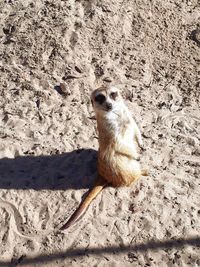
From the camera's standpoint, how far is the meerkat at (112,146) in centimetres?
420

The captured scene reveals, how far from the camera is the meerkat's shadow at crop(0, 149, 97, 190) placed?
4.54 meters

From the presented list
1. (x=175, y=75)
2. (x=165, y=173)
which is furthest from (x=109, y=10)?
(x=165, y=173)

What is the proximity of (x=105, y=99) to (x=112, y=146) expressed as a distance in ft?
1.41

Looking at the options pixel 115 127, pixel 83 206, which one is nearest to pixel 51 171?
pixel 83 206

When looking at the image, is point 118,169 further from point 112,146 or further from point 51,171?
point 51,171

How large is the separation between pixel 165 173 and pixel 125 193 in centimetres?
46

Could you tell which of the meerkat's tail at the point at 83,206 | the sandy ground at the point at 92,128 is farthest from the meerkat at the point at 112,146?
the sandy ground at the point at 92,128

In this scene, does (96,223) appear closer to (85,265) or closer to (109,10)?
(85,265)

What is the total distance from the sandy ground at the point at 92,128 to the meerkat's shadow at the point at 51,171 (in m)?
0.01

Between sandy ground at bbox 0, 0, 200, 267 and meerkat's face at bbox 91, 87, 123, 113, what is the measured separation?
678 millimetres

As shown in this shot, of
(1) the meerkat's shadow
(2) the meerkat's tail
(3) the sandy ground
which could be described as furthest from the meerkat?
(1) the meerkat's shadow

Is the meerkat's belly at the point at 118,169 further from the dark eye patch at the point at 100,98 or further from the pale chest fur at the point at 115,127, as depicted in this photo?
the dark eye patch at the point at 100,98

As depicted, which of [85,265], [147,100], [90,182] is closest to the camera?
[85,265]

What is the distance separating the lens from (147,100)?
5.37 metres
